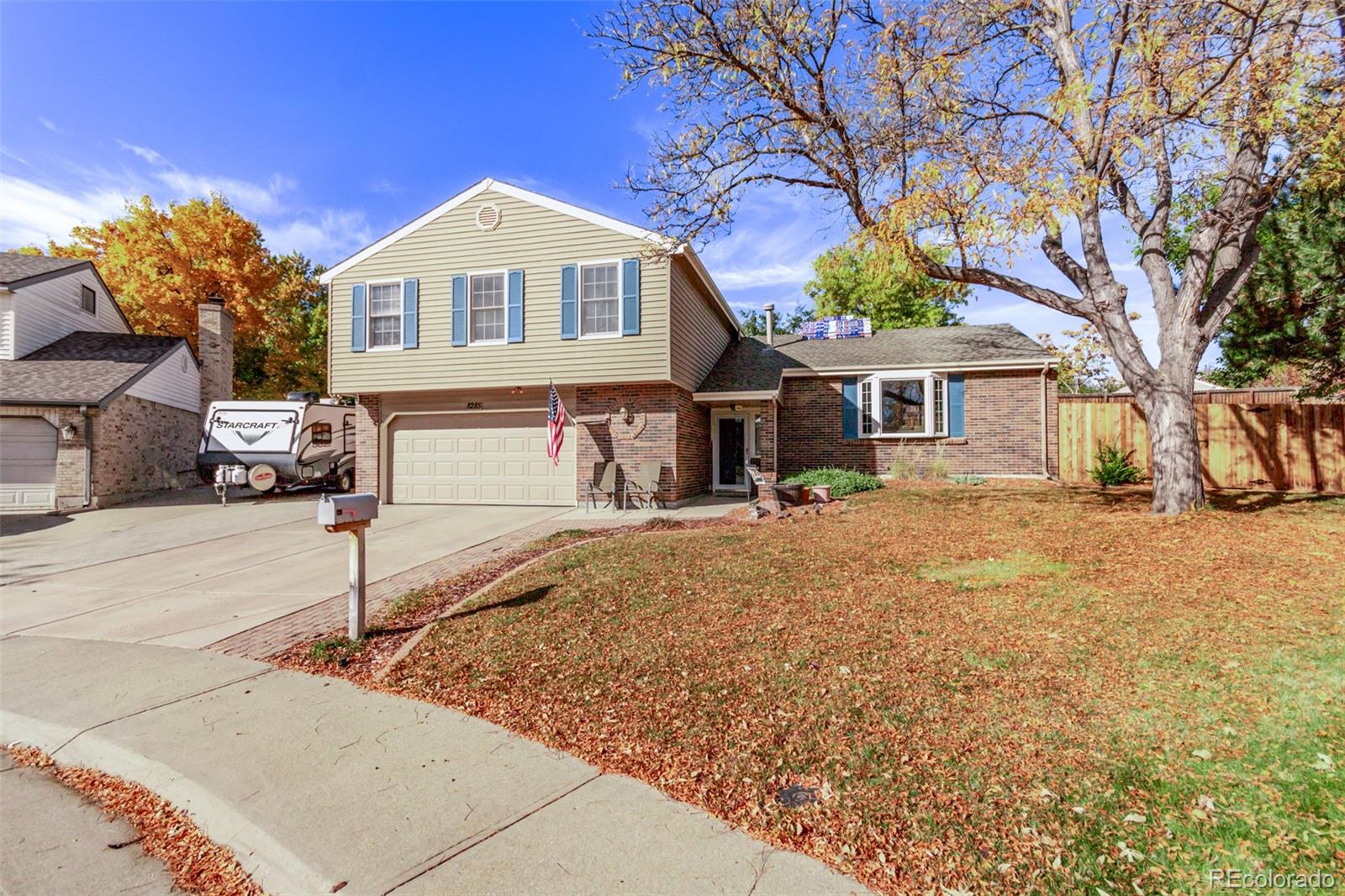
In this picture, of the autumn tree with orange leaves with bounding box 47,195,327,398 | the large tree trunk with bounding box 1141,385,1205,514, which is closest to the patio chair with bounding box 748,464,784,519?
the large tree trunk with bounding box 1141,385,1205,514

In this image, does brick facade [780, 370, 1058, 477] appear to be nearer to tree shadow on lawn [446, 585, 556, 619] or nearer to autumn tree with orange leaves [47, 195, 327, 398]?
tree shadow on lawn [446, 585, 556, 619]

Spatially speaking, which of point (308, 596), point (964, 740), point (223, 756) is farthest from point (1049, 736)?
point (308, 596)

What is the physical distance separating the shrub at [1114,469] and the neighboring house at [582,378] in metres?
1.33

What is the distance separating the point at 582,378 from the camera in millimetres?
12070

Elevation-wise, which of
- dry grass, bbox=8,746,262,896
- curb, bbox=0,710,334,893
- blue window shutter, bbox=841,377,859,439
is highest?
blue window shutter, bbox=841,377,859,439

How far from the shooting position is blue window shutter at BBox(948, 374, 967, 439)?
14438mm

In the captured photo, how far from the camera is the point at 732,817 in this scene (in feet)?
8.00

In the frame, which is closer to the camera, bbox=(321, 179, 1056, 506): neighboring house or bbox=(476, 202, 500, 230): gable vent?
bbox=(321, 179, 1056, 506): neighboring house

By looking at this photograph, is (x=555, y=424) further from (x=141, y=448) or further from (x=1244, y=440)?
(x=1244, y=440)

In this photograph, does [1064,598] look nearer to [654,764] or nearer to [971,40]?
[654,764]

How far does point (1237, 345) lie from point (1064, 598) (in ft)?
40.9

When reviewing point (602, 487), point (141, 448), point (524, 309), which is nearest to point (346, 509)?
point (602, 487)

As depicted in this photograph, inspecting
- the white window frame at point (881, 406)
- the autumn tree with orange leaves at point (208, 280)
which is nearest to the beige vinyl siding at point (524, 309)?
the white window frame at point (881, 406)

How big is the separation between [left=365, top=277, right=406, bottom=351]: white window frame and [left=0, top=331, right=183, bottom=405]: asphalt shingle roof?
268 inches
